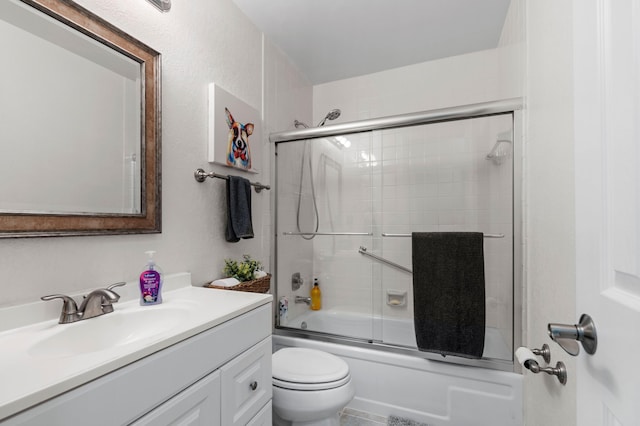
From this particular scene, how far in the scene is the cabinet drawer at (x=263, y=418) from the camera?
1.00 metres

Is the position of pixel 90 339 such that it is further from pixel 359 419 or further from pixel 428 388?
pixel 428 388

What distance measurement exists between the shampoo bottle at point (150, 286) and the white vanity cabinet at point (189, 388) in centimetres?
35

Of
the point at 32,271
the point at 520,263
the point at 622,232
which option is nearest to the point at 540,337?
the point at 520,263

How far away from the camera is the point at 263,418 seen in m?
1.06

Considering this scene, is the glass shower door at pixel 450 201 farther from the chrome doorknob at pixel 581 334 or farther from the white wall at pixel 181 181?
the chrome doorknob at pixel 581 334

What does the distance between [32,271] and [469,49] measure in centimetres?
278

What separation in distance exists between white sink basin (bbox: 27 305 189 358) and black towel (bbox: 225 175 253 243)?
563 mm

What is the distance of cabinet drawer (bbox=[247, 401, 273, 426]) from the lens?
100 centimetres

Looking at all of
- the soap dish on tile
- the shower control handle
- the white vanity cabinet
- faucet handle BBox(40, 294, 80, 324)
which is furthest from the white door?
the shower control handle

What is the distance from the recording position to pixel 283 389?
130 centimetres

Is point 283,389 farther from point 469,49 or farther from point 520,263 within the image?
point 469,49

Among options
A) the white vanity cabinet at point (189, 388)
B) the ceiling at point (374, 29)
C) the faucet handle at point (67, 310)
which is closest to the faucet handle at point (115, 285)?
the faucet handle at point (67, 310)

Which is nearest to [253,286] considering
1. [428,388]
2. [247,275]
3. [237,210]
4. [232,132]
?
[247,275]

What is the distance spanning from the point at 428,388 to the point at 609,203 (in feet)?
4.97
